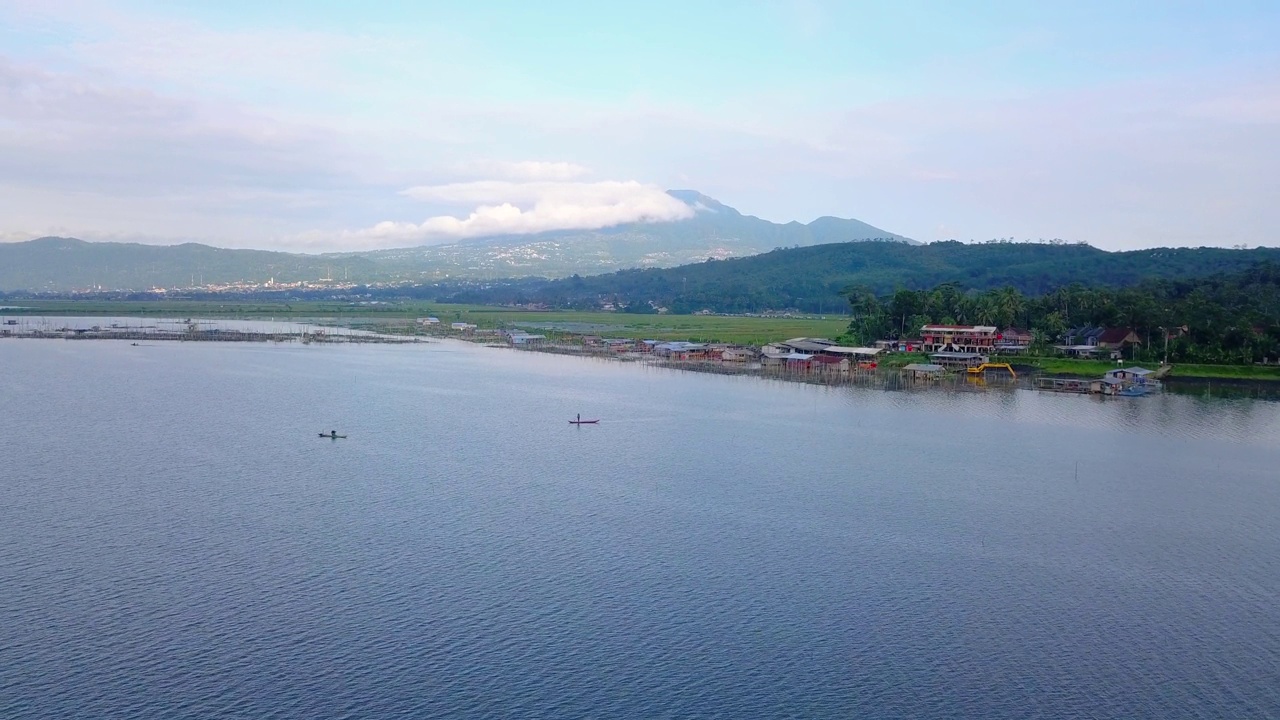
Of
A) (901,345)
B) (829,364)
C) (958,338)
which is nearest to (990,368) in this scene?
(958,338)

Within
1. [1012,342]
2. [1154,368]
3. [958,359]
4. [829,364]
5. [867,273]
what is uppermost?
[867,273]

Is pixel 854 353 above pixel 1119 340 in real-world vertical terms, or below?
below

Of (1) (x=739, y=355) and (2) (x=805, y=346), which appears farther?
(1) (x=739, y=355)

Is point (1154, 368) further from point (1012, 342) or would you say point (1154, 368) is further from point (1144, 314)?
point (1012, 342)

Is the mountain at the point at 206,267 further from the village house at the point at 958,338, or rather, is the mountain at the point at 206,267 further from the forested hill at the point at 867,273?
the village house at the point at 958,338

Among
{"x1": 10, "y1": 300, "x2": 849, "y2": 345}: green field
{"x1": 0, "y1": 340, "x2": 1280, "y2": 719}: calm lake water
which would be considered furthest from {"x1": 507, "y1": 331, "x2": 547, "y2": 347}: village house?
{"x1": 0, "y1": 340, "x2": 1280, "y2": 719}: calm lake water

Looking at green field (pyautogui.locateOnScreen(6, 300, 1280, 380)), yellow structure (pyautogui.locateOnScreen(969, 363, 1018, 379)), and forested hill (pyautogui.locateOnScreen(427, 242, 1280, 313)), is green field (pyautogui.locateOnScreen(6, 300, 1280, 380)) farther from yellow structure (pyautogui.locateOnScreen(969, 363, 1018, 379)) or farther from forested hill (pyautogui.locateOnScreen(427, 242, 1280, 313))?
forested hill (pyautogui.locateOnScreen(427, 242, 1280, 313))

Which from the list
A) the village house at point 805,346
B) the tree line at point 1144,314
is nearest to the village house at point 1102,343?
the tree line at point 1144,314
